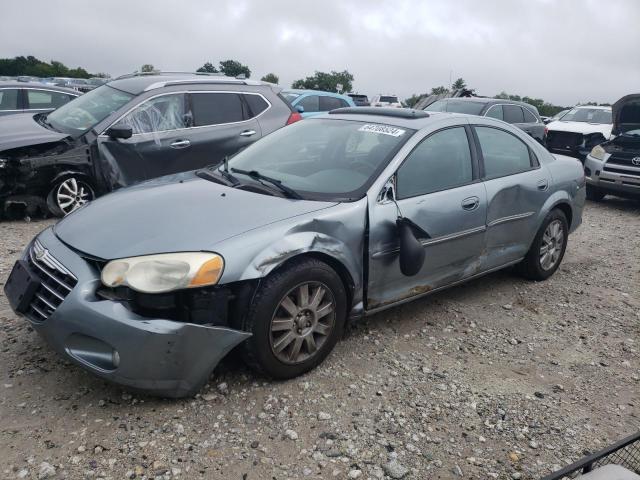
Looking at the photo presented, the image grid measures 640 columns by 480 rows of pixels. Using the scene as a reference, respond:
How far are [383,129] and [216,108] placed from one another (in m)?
3.27

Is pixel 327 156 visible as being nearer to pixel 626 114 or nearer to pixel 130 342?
pixel 130 342

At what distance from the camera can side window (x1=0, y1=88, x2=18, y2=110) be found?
28.6ft

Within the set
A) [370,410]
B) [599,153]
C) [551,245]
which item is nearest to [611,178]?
[599,153]

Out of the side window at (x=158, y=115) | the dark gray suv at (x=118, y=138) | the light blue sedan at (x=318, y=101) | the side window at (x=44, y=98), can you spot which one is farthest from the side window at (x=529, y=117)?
the side window at (x=44, y=98)

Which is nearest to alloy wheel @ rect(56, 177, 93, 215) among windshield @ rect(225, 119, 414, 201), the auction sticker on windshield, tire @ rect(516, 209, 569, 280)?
windshield @ rect(225, 119, 414, 201)

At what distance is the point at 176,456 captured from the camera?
2523 millimetres

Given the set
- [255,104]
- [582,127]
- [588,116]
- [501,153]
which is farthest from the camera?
[588,116]

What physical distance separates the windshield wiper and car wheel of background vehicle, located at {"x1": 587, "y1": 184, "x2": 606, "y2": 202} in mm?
7603

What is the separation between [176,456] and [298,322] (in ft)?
3.05

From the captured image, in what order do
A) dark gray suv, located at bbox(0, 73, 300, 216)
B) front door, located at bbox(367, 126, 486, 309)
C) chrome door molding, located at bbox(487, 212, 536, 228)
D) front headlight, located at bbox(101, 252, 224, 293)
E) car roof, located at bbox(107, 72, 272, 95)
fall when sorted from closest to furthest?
1. front headlight, located at bbox(101, 252, 224, 293)
2. front door, located at bbox(367, 126, 486, 309)
3. chrome door molding, located at bbox(487, 212, 536, 228)
4. dark gray suv, located at bbox(0, 73, 300, 216)
5. car roof, located at bbox(107, 72, 272, 95)

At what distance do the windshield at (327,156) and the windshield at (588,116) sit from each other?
1199 centimetres

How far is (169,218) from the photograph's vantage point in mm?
3045

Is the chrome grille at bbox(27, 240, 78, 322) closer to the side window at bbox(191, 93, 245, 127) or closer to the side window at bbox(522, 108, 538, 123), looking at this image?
the side window at bbox(191, 93, 245, 127)

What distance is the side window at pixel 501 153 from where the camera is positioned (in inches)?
171
